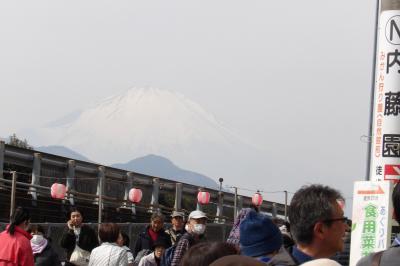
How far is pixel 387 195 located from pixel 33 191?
1490 cm

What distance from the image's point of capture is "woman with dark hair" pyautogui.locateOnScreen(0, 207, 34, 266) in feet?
36.4

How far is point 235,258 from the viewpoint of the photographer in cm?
376

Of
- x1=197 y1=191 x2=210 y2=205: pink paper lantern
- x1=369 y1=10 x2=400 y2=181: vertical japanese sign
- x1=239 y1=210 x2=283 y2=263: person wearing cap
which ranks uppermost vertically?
x1=369 y1=10 x2=400 y2=181: vertical japanese sign

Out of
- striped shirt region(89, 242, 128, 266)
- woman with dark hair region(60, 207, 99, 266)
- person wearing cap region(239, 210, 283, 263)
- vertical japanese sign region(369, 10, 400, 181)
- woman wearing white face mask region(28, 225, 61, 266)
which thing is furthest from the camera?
vertical japanese sign region(369, 10, 400, 181)

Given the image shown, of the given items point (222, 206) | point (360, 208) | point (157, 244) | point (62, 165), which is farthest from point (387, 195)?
point (222, 206)

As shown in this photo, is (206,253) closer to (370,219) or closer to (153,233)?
(153,233)

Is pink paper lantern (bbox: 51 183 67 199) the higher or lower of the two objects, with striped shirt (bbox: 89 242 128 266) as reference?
higher

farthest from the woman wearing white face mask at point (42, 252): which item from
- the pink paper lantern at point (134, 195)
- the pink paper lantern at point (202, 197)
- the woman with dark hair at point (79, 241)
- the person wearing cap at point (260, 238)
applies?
the pink paper lantern at point (202, 197)

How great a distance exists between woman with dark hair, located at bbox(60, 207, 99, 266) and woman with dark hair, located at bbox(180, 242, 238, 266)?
8.74 metres

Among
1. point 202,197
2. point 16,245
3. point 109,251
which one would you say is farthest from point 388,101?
point 202,197

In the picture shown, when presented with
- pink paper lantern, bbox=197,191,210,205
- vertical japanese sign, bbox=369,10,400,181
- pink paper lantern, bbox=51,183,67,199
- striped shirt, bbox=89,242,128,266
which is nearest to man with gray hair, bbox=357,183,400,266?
striped shirt, bbox=89,242,128,266

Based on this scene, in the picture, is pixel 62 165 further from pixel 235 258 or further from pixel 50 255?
pixel 235 258

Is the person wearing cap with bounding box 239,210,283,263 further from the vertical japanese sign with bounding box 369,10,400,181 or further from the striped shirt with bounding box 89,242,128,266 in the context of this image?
the vertical japanese sign with bounding box 369,10,400,181

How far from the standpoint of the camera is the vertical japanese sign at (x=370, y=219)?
13.4m
